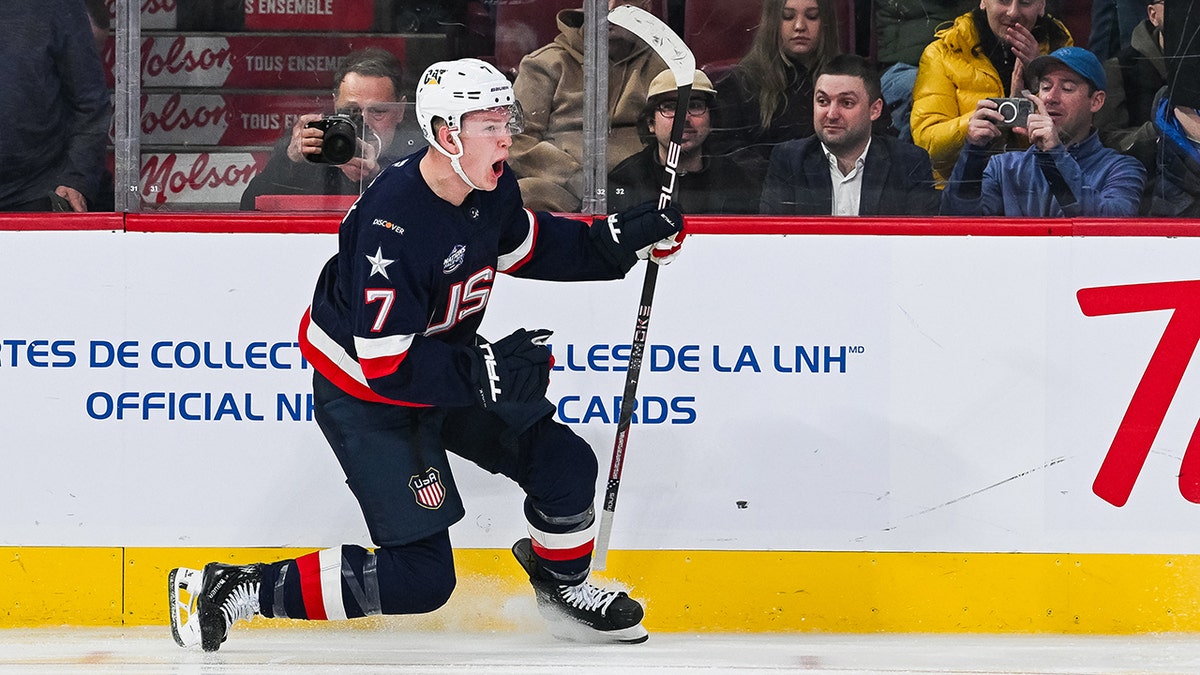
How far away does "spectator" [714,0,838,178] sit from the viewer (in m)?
3.52

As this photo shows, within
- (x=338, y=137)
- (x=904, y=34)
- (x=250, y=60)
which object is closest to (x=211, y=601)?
(x=338, y=137)

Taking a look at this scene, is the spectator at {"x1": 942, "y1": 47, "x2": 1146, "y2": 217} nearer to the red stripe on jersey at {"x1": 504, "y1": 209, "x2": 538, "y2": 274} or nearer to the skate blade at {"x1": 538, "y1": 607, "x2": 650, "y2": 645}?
the red stripe on jersey at {"x1": 504, "y1": 209, "x2": 538, "y2": 274}

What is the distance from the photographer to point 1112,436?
138 inches

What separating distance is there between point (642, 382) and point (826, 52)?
33.8 inches

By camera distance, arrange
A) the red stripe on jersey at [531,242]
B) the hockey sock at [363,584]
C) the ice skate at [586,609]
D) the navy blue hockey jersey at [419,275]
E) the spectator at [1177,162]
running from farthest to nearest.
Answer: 1. the spectator at [1177,162]
2. the ice skate at [586,609]
3. the red stripe on jersey at [531,242]
4. the hockey sock at [363,584]
5. the navy blue hockey jersey at [419,275]

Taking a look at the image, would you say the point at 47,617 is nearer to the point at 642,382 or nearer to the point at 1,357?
the point at 1,357

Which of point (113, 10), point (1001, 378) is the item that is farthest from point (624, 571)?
point (113, 10)

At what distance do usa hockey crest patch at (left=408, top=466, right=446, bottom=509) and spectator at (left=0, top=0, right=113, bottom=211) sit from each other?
105cm

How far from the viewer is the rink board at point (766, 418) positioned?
3506 mm

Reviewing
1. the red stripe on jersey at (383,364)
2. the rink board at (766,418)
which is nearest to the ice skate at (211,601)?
the rink board at (766,418)

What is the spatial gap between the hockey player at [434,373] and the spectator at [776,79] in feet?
1.33

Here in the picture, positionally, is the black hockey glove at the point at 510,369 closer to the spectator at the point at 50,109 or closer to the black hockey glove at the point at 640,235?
the black hockey glove at the point at 640,235

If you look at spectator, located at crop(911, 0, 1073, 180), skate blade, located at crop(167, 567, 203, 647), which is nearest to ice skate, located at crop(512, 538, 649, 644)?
skate blade, located at crop(167, 567, 203, 647)

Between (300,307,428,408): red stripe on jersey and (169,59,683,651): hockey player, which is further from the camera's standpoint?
(300,307,428,408): red stripe on jersey
